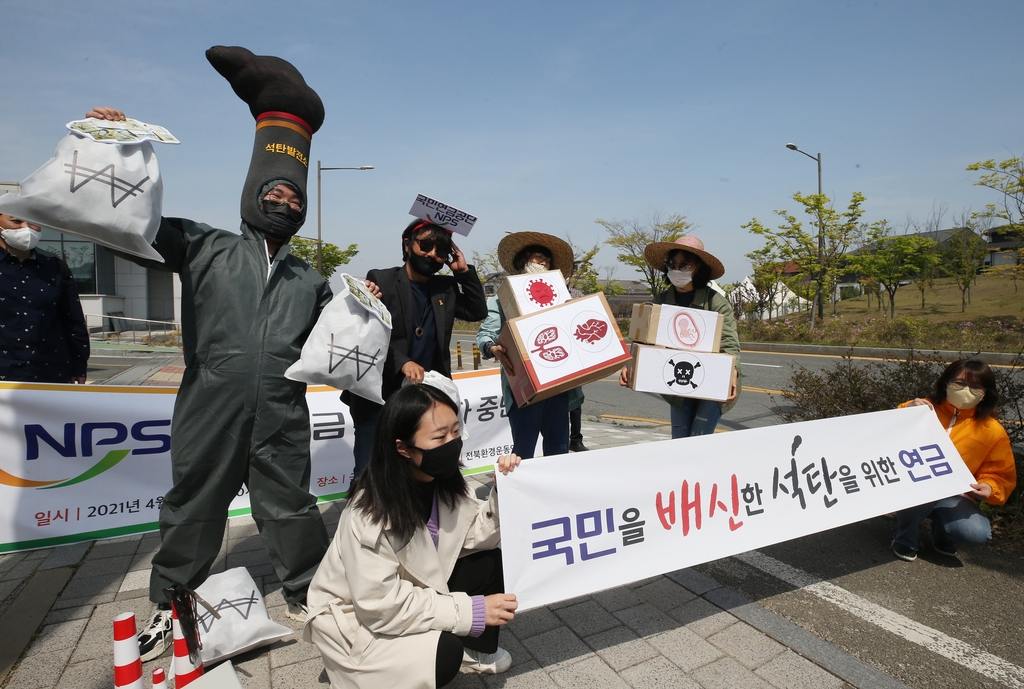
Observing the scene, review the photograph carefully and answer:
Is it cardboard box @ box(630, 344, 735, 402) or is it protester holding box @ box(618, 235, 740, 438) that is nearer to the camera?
cardboard box @ box(630, 344, 735, 402)

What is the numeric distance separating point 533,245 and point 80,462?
3057 mm

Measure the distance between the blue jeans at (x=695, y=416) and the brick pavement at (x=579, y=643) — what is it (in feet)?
2.91

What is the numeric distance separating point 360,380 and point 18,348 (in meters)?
2.75

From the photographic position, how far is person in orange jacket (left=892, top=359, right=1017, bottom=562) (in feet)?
10.7

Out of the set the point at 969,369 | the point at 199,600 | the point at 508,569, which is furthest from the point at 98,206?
the point at 969,369

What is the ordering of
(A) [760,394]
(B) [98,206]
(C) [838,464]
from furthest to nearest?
(A) [760,394], (C) [838,464], (B) [98,206]

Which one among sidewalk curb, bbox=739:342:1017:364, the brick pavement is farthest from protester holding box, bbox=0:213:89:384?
sidewalk curb, bbox=739:342:1017:364

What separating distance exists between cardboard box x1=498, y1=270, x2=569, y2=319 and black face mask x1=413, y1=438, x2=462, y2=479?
1303mm

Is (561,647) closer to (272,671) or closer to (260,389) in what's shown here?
→ (272,671)

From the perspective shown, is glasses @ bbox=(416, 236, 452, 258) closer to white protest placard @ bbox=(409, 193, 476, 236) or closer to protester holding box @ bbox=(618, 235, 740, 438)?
white protest placard @ bbox=(409, 193, 476, 236)

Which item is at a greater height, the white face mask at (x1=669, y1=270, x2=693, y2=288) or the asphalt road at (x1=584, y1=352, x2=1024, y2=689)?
the white face mask at (x1=669, y1=270, x2=693, y2=288)

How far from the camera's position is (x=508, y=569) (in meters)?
2.26

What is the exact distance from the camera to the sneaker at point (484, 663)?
2.38 meters

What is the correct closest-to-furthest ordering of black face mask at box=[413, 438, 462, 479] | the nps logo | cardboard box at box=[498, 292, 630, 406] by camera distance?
1. black face mask at box=[413, 438, 462, 479]
2. cardboard box at box=[498, 292, 630, 406]
3. the nps logo
